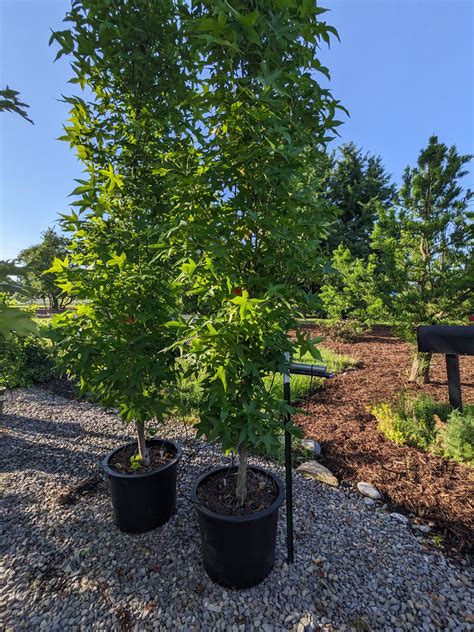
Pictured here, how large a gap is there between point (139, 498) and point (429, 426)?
3321mm

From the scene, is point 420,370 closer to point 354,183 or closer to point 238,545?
point 238,545

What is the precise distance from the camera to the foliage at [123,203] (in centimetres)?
198

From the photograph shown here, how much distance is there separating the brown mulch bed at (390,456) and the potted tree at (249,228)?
4.78 ft

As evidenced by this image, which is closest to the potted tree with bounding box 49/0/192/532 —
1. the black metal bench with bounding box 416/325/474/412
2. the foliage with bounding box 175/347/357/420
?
the foliage with bounding box 175/347/357/420

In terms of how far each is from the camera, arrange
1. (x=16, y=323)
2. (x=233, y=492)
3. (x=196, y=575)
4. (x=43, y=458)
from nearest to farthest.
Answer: (x=16, y=323)
(x=196, y=575)
(x=233, y=492)
(x=43, y=458)

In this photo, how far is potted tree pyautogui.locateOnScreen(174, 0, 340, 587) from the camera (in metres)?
1.52

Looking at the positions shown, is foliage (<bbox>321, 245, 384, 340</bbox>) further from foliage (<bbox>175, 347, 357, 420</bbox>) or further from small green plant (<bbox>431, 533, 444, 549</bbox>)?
small green plant (<bbox>431, 533, 444, 549</bbox>)

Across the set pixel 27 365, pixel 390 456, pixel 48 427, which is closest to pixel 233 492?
pixel 390 456

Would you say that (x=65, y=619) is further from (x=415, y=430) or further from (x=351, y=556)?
(x=415, y=430)

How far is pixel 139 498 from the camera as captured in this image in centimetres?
220

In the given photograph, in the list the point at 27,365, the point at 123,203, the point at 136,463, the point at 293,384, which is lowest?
the point at 293,384

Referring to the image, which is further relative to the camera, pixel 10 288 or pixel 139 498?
pixel 139 498

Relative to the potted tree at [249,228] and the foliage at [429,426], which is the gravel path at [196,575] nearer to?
the potted tree at [249,228]

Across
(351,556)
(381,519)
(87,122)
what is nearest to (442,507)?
(381,519)
